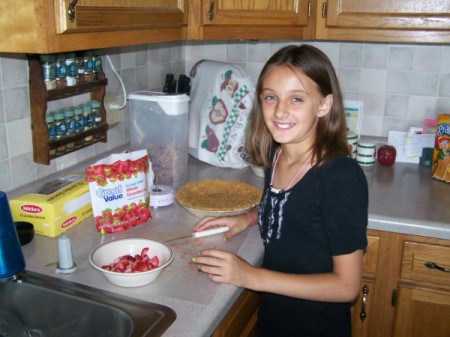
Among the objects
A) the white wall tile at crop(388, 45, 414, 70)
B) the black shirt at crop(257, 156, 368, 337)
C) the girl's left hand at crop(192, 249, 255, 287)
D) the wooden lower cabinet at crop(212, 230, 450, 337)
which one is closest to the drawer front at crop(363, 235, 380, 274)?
the wooden lower cabinet at crop(212, 230, 450, 337)

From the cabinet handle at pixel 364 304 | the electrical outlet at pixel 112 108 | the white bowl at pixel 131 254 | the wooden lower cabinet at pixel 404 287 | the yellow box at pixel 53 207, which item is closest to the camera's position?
the white bowl at pixel 131 254

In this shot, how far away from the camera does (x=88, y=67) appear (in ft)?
5.07

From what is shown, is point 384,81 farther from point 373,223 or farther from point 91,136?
point 91,136

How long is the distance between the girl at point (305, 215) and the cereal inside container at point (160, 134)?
38 centimetres

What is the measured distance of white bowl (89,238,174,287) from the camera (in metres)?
1.05

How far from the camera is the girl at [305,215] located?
3.52ft

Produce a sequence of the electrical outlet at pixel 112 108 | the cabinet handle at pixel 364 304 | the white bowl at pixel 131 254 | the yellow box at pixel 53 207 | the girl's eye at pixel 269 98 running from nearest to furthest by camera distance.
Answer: the white bowl at pixel 131 254 < the girl's eye at pixel 269 98 < the yellow box at pixel 53 207 < the cabinet handle at pixel 364 304 < the electrical outlet at pixel 112 108

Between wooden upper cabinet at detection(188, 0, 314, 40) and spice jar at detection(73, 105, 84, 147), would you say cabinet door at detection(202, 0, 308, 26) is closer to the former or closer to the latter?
wooden upper cabinet at detection(188, 0, 314, 40)

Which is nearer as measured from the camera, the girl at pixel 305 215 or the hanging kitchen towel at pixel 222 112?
the girl at pixel 305 215

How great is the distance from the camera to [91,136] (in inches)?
63.9

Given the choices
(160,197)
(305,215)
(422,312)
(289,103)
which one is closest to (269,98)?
(289,103)

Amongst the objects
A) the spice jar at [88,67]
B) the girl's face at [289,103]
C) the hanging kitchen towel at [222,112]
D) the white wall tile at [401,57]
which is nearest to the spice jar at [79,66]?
the spice jar at [88,67]

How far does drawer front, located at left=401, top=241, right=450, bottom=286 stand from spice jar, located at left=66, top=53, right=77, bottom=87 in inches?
41.8

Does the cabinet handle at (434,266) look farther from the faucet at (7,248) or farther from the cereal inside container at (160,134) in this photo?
the faucet at (7,248)
